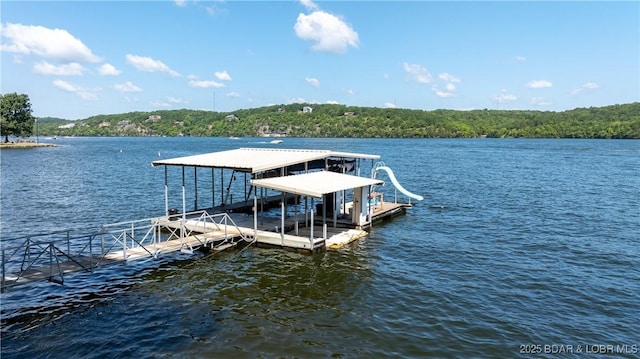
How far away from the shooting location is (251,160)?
869 inches

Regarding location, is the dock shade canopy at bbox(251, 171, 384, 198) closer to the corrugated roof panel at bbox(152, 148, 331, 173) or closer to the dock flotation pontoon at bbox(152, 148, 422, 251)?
the dock flotation pontoon at bbox(152, 148, 422, 251)

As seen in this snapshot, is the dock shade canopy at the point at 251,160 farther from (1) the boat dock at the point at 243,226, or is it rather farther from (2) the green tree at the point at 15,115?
(2) the green tree at the point at 15,115

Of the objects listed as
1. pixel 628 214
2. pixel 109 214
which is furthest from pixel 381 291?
pixel 628 214

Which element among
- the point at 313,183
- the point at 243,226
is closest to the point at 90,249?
the point at 243,226

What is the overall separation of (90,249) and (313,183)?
9.46 m

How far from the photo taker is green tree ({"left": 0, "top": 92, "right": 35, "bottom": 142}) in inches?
4181

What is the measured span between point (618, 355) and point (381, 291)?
6.81 meters

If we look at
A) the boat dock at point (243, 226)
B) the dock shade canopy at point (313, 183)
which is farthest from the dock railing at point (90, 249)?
the dock shade canopy at point (313, 183)

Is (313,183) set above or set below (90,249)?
above

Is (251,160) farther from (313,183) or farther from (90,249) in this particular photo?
(90,249)

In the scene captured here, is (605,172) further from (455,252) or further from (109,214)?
(109,214)

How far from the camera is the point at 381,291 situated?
50.8 ft

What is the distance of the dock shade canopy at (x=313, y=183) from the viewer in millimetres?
19023

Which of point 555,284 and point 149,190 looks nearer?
point 555,284
